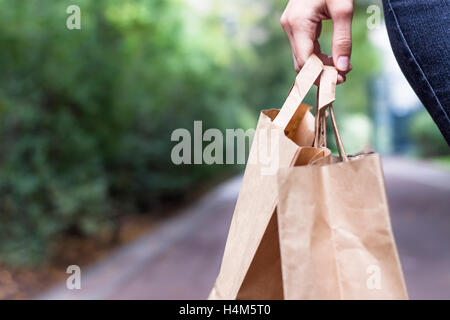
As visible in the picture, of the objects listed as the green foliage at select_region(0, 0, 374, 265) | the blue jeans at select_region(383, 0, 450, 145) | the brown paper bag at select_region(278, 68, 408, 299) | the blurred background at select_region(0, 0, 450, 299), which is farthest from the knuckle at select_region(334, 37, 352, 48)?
the green foliage at select_region(0, 0, 374, 265)

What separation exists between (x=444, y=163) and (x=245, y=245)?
26.3 meters

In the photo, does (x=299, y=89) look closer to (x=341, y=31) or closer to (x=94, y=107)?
(x=341, y=31)

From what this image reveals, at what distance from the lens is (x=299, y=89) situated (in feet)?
4.40

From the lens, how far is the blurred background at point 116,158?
574 cm

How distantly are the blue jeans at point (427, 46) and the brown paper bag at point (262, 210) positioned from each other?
0.73 ft

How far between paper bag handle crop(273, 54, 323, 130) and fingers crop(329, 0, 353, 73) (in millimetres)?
66

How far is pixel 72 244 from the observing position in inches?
287

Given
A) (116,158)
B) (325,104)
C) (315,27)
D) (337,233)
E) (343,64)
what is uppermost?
(116,158)

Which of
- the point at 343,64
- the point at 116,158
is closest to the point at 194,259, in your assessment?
the point at 116,158

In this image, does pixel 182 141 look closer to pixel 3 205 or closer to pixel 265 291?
pixel 3 205

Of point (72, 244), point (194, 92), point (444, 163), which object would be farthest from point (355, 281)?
point (444, 163)

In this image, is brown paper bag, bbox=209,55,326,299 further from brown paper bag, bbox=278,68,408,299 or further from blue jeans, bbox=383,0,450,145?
blue jeans, bbox=383,0,450,145

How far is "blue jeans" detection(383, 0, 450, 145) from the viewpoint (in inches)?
48.2

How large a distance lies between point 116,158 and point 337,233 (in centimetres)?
777
